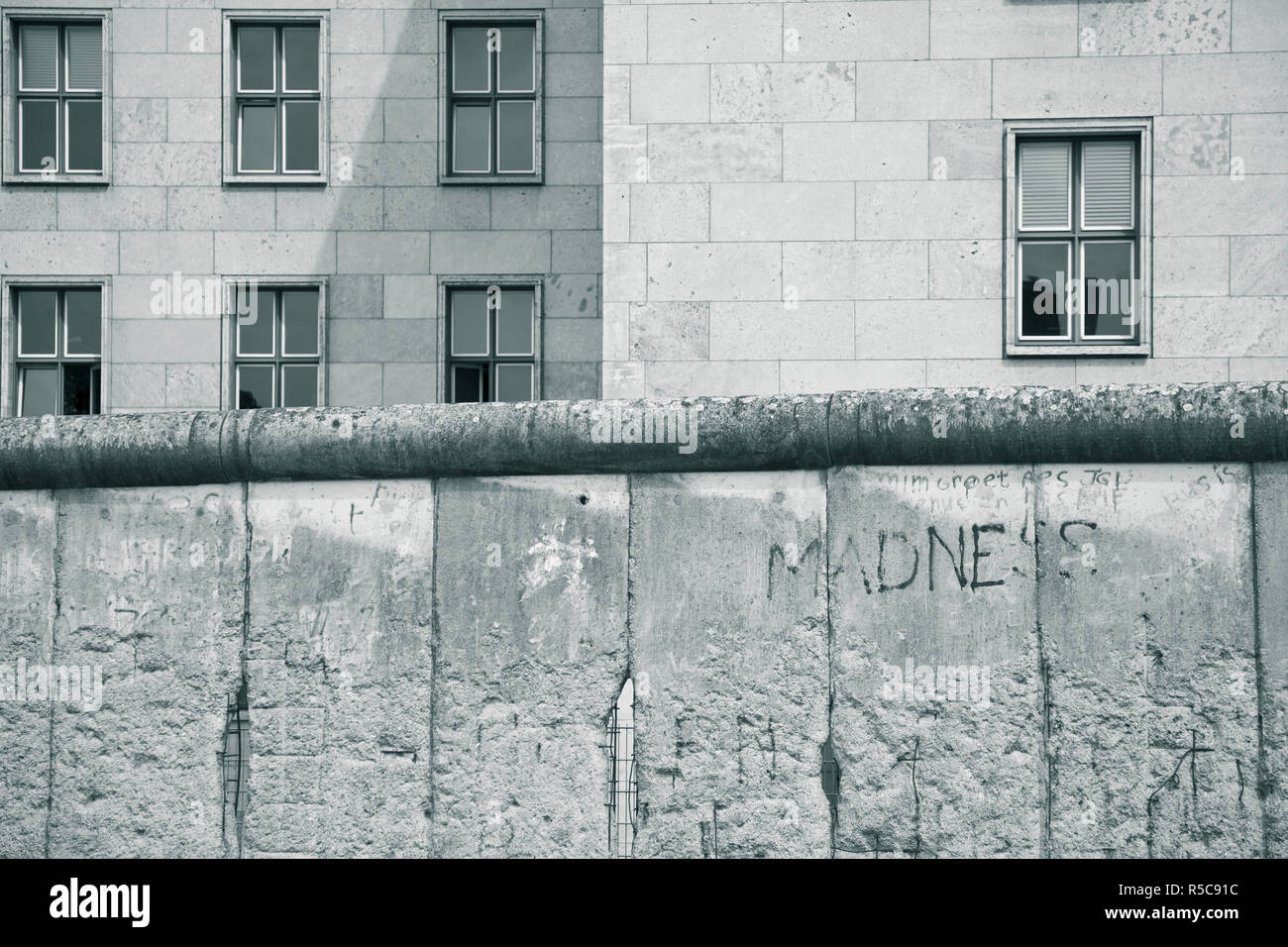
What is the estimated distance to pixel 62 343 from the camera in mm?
18547

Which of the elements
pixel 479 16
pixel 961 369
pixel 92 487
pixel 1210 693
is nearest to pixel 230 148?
pixel 479 16

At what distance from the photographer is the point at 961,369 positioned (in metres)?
13.0

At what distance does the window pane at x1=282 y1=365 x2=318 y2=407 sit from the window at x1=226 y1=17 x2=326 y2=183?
8.06 feet

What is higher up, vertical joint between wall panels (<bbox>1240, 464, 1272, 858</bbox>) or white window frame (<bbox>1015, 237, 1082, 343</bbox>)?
white window frame (<bbox>1015, 237, 1082, 343</bbox>)

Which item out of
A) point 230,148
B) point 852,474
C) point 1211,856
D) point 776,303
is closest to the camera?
point 1211,856

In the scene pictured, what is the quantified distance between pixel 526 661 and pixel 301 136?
13863mm

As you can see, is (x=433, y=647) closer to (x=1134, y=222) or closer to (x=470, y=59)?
(x=1134, y=222)

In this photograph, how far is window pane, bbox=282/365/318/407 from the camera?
60.5 feet

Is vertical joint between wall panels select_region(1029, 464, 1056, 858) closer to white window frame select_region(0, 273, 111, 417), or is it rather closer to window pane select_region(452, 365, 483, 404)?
window pane select_region(452, 365, 483, 404)

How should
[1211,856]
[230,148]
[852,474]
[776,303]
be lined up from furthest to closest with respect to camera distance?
[230,148] → [776,303] → [852,474] → [1211,856]

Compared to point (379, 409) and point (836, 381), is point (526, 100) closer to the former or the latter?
point (836, 381)

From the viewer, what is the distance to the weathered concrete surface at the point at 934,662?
5.81 meters

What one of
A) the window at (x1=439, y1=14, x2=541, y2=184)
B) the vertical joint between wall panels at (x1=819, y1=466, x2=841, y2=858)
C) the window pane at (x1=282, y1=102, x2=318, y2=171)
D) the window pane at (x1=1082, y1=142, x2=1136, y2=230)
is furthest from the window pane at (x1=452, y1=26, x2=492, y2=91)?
the vertical joint between wall panels at (x1=819, y1=466, x2=841, y2=858)

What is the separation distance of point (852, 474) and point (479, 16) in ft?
45.5
